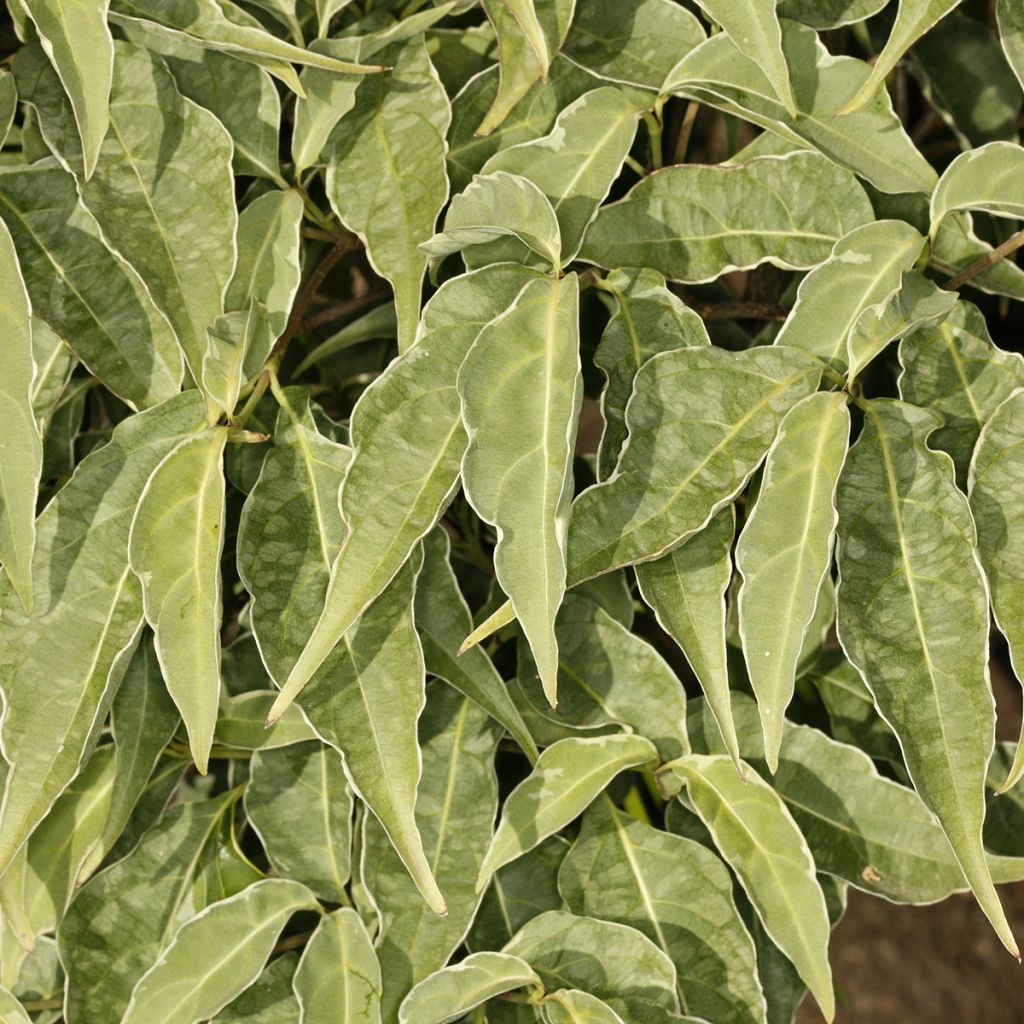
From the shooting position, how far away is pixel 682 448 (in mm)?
512

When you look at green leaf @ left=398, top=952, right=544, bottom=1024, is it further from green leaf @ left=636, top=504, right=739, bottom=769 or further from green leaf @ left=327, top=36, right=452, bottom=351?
green leaf @ left=327, top=36, right=452, bottom=351

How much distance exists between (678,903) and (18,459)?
378 mm

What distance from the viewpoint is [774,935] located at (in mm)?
582

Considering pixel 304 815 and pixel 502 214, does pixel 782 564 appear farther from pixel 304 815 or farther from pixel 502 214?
pixel 304 815

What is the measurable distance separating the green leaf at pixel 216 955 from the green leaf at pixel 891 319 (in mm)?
378

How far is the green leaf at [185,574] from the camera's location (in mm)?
503

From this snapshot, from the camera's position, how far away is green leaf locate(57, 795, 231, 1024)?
0.62 meters

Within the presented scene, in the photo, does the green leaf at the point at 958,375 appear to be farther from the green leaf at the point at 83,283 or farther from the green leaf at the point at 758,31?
the green leaf at the point at 83,283

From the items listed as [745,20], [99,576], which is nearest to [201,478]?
[99,576]

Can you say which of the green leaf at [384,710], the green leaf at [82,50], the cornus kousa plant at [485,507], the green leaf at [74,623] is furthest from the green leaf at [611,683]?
the green leaf at [82,50]

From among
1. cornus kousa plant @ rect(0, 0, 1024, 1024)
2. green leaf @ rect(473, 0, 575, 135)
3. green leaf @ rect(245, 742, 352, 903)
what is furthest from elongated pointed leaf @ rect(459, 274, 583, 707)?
green leaf @ rect(245, 742, 352, 903)

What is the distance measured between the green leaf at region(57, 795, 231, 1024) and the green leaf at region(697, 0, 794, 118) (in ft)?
1.49

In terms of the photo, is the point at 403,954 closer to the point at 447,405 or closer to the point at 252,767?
the point at 252,767

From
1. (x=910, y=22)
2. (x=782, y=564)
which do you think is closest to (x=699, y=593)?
(x=782, y=564)
